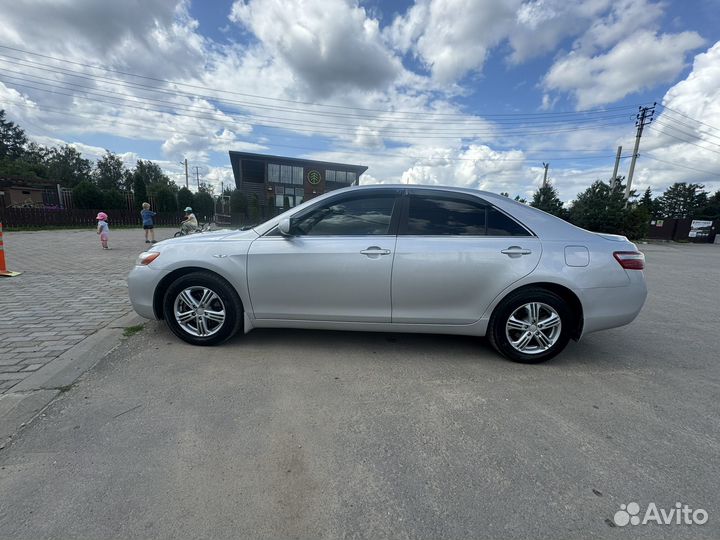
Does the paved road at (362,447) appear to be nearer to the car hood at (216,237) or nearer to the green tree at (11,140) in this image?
the car hood at (216,237)

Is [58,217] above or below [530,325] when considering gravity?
above

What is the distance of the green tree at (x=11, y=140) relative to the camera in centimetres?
5800

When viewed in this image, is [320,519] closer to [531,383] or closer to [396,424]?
[396,424]

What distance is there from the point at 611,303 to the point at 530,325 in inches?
30.8

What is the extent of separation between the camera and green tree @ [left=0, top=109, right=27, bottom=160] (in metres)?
58.0

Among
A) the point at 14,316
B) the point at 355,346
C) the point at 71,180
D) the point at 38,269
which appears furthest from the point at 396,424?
the point at 71,180

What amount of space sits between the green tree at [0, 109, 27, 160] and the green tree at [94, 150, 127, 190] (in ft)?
36.2

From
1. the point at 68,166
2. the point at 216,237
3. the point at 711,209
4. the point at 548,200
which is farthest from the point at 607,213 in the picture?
the point at 68,166

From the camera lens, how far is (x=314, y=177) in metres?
45.3

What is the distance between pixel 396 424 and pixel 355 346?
132cm

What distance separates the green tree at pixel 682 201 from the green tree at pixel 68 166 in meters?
116

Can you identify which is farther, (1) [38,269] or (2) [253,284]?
(1) [38,269]

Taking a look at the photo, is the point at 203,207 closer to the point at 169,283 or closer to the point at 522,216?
the point at 169,283

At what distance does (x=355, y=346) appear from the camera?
3.53 meters
